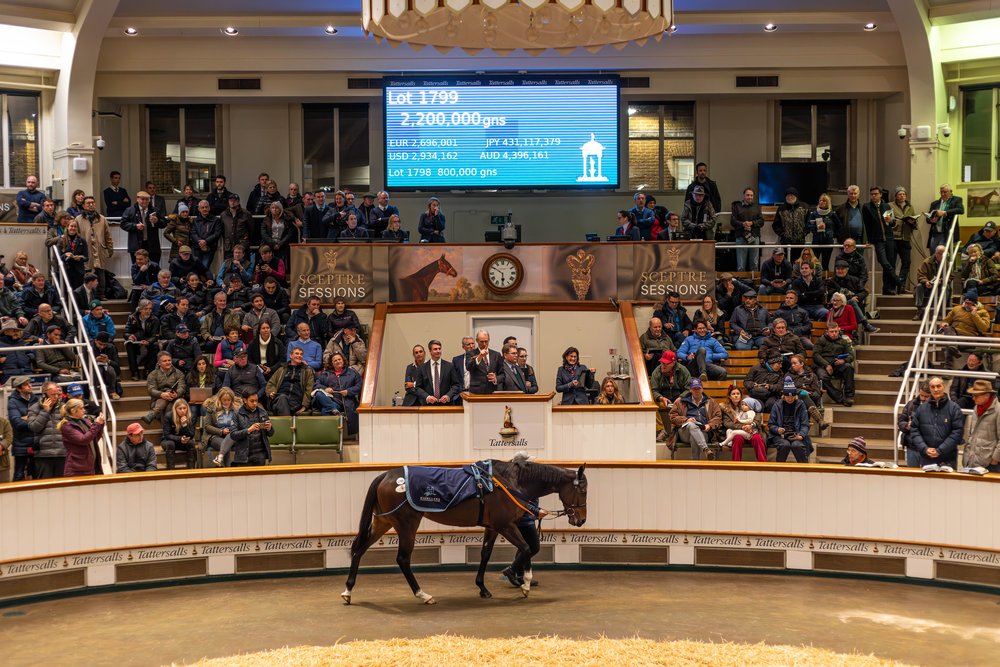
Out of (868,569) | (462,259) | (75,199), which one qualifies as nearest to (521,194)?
(462,259)

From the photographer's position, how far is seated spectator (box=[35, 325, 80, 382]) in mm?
15289

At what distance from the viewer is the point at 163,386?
15.5 meters

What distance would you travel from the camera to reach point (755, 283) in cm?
1948

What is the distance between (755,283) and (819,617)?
30.7 feet

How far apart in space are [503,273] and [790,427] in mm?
5746

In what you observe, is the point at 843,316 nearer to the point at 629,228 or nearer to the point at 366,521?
the point at 629,228

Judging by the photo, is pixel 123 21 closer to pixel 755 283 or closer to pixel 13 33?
pixel 13 33

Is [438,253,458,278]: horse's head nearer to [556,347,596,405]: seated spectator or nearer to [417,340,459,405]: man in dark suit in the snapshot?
[417,340,459,405]: man in dark suit

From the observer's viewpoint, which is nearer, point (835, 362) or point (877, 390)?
point (835, 362)

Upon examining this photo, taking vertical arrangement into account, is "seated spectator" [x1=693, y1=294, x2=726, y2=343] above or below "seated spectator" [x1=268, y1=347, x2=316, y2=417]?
above

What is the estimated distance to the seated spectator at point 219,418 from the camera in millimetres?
13992

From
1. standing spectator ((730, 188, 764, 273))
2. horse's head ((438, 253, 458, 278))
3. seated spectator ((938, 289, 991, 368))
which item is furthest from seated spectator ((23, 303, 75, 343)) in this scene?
seated spectator ((938, 289, 991, 368))

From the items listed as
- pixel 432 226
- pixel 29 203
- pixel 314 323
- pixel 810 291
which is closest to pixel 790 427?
pixel 810 291

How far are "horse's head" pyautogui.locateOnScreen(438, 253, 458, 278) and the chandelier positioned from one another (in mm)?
6319
